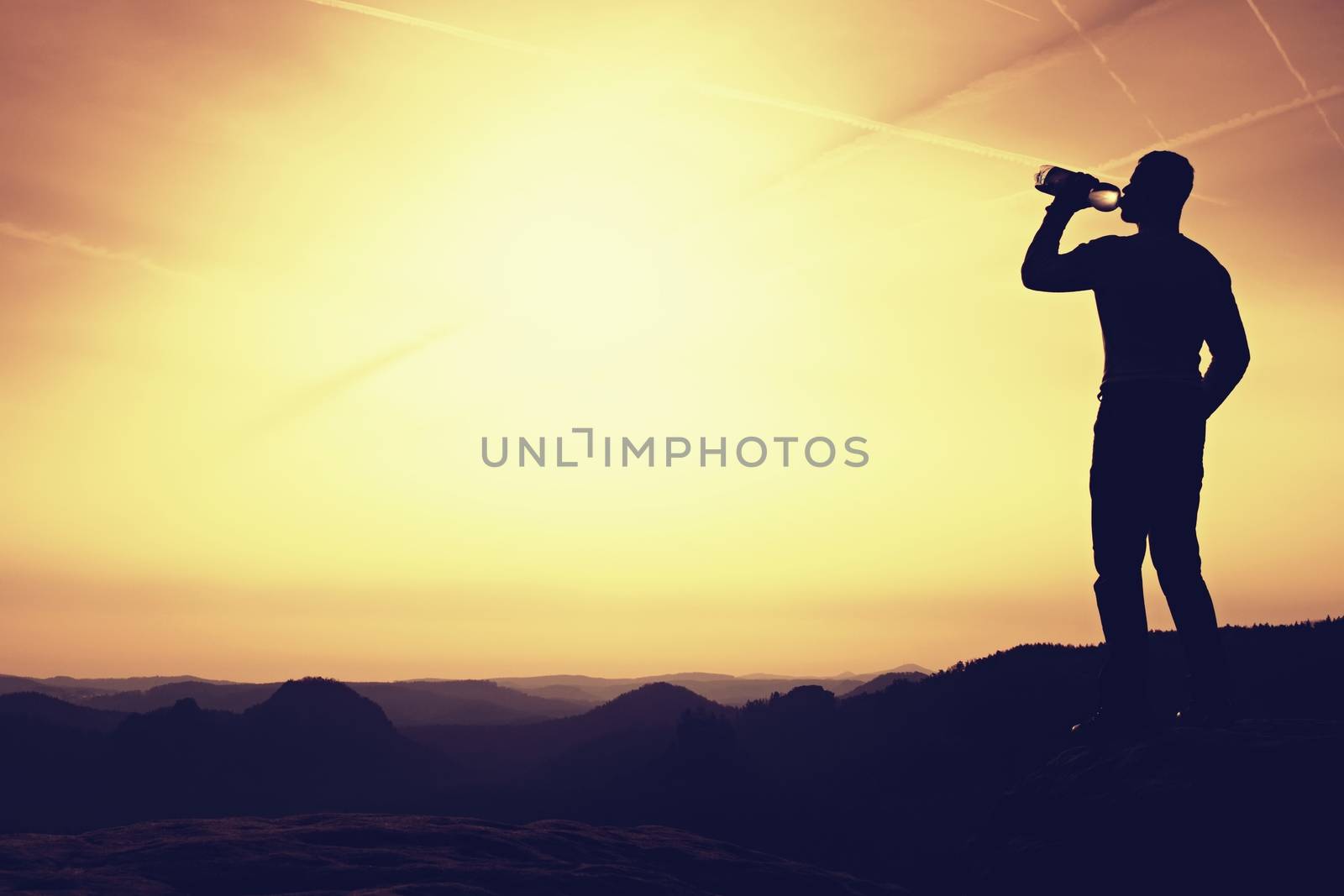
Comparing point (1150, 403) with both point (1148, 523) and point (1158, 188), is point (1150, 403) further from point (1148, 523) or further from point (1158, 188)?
point (1158, 188)

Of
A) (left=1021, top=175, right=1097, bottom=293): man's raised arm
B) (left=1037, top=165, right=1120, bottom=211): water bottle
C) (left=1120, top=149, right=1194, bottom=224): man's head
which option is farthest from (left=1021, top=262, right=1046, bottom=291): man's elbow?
(left=1120, top=149, right=1194, bottom=224): man's head

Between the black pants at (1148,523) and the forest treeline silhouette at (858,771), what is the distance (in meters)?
0.60

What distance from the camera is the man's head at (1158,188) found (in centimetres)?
819

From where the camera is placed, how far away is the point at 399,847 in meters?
9.20

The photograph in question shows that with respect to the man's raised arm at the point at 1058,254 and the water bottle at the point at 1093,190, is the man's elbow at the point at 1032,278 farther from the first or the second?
the water bottle at the point at 1093,190

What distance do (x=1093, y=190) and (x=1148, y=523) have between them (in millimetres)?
2646

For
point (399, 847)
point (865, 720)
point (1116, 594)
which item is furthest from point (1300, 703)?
point (865, 720)

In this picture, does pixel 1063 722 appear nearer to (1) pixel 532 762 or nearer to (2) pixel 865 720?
(2) pixel 865 720

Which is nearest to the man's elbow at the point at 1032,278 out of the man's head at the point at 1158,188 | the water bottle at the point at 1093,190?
the water bottle at the point at 1093,190

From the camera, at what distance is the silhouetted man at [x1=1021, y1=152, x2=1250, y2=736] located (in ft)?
26.2

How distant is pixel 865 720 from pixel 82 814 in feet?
169

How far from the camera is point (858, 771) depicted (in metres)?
53.1

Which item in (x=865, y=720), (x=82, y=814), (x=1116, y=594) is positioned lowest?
(x=82, y=814)

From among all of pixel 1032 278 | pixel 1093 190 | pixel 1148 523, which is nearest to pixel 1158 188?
pixel 1093 190
